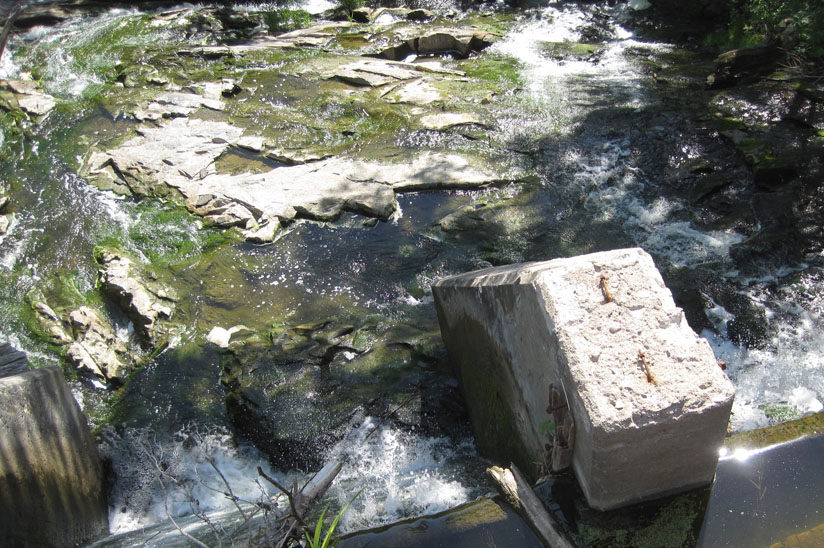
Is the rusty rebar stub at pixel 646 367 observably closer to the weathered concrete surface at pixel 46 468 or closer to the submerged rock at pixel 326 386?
the submerged rock at pixel 326 386

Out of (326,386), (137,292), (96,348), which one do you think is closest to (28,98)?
(137,292)

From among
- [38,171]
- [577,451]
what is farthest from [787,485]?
[38,171]

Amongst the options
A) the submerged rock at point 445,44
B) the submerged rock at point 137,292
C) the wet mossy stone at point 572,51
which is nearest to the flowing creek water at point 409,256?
the submerged rock at point 137,292

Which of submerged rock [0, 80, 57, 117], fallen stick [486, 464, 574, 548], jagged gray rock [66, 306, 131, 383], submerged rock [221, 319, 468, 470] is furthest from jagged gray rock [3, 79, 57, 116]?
fallen stick [486, 464, 574, 548]

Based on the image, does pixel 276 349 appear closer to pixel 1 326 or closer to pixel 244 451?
pixel 244 451

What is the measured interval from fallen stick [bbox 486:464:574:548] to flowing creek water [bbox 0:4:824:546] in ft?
1.54

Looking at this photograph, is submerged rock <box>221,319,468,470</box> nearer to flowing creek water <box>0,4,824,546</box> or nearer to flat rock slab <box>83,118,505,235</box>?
flowing creek water <box>0,4,824,546</box>

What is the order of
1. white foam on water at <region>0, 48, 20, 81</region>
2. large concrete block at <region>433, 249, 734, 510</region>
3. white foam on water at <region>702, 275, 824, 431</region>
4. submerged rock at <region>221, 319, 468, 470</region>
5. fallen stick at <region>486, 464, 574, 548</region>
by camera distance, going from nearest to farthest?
large concrete block at <region>433, 249, 734, 510</region> < fallen stick at <region>486, 464, 574, 548</region> < white foam on water at <region>702, 275, 824, 431</region> < submerged rock at <region>221, 319, 468, 470</region> < white foam on water at <region>0, 48, 20, 81</region>

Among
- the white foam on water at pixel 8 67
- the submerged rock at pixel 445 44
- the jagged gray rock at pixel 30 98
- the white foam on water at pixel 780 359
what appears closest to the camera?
the white foam on water at pixel 780 359

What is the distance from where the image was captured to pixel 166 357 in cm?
468

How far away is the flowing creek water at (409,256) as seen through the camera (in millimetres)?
3740

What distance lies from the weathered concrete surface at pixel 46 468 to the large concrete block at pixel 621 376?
8.50 feet

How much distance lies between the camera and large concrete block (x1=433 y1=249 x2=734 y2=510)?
1946mm

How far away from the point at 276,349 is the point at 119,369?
1287 mm
